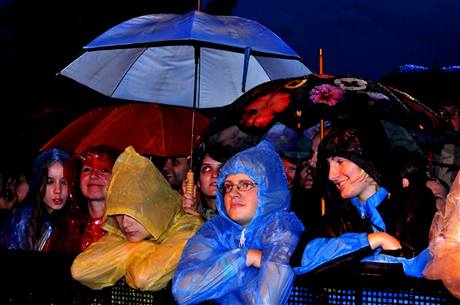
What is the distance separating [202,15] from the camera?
20.8 feet

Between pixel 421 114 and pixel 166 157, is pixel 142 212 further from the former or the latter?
pixel 166 157

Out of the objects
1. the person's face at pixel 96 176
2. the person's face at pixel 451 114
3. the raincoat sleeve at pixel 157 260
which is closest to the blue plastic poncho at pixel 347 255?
the raincoat sleeve at pixel 157 260

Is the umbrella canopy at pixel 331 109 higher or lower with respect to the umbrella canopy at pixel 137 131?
higher

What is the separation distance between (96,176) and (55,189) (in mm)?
543

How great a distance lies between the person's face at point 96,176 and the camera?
634cm

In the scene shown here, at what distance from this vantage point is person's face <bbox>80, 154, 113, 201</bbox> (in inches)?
250

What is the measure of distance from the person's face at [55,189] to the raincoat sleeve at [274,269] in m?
2.83

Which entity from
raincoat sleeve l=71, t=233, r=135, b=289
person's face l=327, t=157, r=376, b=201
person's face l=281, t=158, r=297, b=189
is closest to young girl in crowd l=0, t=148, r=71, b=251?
raincoat sleeve l=71, t=233, r=135, b=289

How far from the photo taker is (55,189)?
22.2ft

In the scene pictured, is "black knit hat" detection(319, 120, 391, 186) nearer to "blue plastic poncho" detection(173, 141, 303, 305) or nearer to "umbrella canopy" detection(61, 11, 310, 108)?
"blue plastic poncho" detection(173, 141, 303, 305)

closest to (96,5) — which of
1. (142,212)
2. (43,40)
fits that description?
(43,40)

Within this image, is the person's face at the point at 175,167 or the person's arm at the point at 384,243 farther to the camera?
the person's face at the point at 175,167

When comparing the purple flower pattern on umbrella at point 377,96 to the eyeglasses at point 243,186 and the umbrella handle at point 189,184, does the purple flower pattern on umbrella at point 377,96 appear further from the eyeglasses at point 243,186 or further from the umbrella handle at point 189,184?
the umbrella handle at point 189,184

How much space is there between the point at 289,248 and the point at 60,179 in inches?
Answer: 124
